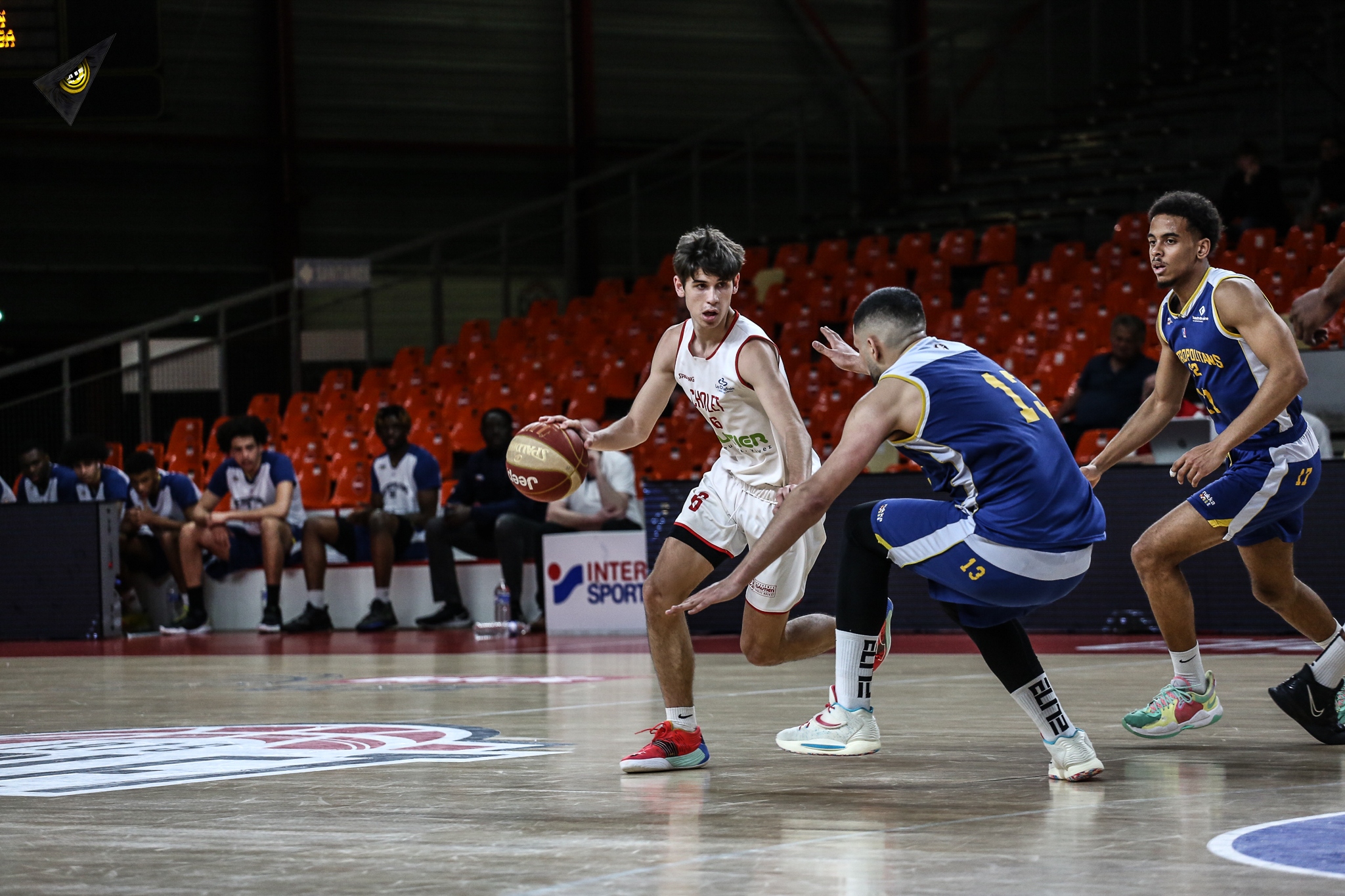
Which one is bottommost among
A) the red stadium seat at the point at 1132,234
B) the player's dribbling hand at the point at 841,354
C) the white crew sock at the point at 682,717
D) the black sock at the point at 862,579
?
the white crew sock at the point at 682,717

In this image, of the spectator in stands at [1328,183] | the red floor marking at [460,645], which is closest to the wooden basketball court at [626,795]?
the red floor marking at [460,645]

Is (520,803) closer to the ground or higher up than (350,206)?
closer to the ground

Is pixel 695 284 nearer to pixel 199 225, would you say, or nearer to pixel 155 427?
pixel 155 427

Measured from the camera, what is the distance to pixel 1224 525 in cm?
580

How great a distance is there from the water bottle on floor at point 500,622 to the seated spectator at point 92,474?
11.9 ft

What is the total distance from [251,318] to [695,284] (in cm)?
1915

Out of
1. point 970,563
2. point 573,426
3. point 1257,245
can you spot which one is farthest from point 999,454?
point 1257,245

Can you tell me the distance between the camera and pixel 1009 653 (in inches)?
197

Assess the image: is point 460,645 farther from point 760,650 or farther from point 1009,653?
point 1009,653

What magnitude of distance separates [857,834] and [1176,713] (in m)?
2.11

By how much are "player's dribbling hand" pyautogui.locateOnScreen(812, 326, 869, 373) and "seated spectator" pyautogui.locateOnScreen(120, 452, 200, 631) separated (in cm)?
1018

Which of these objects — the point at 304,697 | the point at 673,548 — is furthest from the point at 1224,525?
the point at 304,697

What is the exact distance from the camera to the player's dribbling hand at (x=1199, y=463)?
17.9ft

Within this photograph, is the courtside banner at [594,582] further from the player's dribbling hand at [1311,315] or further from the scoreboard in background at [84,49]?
the player's dribbling hand at [1311,315]
